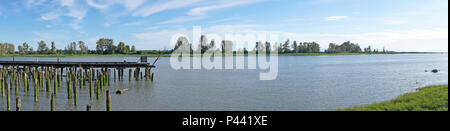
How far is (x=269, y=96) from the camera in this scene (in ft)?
85.6

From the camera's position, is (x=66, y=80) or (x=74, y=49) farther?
(x=74, y=49)

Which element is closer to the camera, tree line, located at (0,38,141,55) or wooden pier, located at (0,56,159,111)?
wooden pier, located at (0,56,159,111)

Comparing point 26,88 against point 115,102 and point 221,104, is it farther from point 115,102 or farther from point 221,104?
point 221,104

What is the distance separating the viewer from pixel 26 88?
27297mm

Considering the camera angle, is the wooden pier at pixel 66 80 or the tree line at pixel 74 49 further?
the tree line at pixel 74 49
